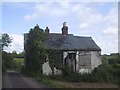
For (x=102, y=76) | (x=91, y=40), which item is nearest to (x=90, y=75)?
(x=102, y=76)

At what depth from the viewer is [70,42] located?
140ft

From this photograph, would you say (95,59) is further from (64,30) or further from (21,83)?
(21,83)

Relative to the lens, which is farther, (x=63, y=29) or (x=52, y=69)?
(x=63, y=29)

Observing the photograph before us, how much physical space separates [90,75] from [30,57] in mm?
10031

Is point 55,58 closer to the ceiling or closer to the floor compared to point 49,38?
closer to the floor

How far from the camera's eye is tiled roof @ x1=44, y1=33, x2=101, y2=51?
4097cm

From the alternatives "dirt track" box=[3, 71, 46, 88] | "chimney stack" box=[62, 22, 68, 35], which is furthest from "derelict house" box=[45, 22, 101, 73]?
"dirt track" box=[3, 71, 46, 88]

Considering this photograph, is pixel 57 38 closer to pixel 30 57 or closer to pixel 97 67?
pixel 30 57

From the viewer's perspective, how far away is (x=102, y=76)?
36.8m

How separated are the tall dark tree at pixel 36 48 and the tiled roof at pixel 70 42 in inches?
69.8

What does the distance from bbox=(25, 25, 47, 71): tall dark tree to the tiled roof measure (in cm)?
177

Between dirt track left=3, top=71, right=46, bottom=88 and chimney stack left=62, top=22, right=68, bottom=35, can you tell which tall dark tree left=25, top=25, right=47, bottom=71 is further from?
dirt track left=3, top=71, right=46, bottom=88

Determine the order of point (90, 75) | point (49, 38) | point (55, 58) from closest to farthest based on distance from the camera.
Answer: point (90, 75), point (55, 58), point (49, 38)

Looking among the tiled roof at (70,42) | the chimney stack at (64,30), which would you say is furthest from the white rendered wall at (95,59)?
the chimney stack at (64,30)
